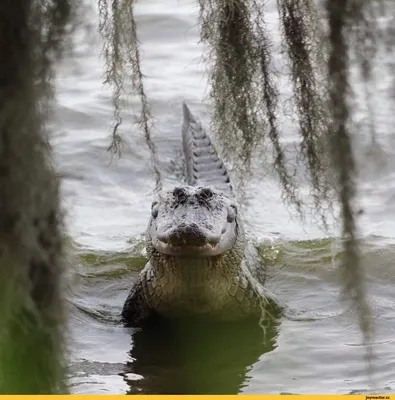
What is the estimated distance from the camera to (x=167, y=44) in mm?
11617

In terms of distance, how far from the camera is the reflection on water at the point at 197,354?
14.0 feet

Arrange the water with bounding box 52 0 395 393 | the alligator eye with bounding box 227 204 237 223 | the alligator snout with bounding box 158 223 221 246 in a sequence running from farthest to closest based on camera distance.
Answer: the alligator eye with bounding box 227 204 237 223
the alligator snout with bounding box 158 223 221 246
the water with bounding box 52 0 395 393

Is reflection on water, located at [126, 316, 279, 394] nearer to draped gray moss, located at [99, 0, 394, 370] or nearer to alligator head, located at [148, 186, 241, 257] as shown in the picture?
alligator head, located at [148, 186, 241, 257]

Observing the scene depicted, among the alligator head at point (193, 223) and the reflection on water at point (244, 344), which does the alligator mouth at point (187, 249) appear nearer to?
the alligator head at point (193, 223)

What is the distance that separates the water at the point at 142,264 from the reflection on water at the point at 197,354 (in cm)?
1

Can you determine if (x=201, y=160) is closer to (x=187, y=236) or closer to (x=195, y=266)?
(x=195, y=266)

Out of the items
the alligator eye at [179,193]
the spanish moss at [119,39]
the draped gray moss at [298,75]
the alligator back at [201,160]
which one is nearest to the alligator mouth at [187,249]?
the alligator eye at [179,193]

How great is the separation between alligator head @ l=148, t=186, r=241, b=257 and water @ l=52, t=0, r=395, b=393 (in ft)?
1.57

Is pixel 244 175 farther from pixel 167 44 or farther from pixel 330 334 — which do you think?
pixel 167 44

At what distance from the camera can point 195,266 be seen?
4949 millimetres

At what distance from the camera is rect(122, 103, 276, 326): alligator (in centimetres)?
473

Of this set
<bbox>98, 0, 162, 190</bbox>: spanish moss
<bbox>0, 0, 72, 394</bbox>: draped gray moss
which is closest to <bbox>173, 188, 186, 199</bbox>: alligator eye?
<bbox>98, 0, 162, 190</bbox>: spanish moss

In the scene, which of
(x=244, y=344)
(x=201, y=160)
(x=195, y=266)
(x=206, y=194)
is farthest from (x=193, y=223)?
(x=201, y=160)

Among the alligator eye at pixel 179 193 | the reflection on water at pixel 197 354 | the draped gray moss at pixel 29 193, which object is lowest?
the reflection on water at pixel 197 354
